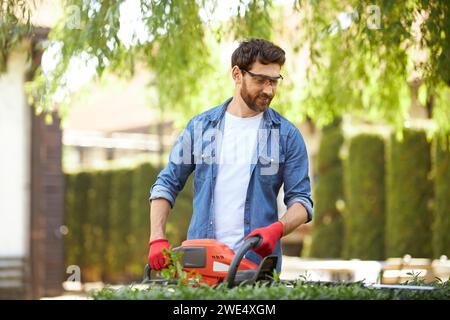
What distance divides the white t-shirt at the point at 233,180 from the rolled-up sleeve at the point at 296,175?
145 mm

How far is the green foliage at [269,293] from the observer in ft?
9.65

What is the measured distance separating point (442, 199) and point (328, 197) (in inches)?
145

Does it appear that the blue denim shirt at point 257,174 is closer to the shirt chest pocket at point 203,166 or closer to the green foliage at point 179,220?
the shirt chest pocket at point 203,166

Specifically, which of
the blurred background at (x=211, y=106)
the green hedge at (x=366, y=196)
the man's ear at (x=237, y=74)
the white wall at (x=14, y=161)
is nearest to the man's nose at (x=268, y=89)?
the man's ear at (x=237, y=74)

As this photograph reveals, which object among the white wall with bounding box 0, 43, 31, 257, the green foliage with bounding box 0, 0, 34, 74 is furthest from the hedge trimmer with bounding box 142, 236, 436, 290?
the white wall with bounding box 0, 43, 31, 257

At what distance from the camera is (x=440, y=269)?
8.27 metres

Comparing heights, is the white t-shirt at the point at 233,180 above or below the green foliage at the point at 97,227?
above

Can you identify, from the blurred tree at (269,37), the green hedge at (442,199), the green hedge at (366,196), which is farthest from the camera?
the green hedge at (366,196)

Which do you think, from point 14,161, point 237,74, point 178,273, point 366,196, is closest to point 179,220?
point 366,196

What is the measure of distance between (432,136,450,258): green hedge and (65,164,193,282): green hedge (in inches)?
217

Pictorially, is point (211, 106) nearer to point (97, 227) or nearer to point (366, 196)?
point (366, 196)

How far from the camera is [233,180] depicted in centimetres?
375

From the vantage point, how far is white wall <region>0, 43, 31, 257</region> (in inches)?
432
